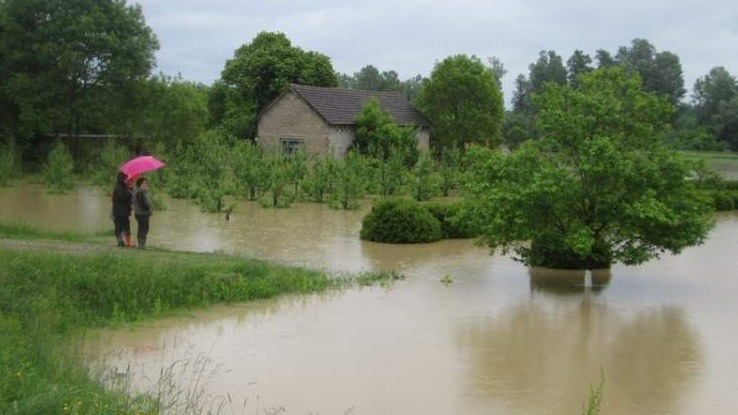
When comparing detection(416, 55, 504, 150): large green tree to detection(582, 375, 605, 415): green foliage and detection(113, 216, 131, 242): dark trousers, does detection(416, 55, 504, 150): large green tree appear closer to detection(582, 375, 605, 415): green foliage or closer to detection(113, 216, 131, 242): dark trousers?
detection(113, 216, 131, 242): dark trousers

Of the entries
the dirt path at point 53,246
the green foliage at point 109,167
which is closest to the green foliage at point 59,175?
the green foliage at point 109,167

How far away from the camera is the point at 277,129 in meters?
41.6

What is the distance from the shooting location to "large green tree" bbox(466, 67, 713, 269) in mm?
15062

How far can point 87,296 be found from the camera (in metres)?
11.6

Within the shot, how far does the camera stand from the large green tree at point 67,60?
115 ft

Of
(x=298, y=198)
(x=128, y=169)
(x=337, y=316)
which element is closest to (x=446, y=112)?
(x=298, y=198)

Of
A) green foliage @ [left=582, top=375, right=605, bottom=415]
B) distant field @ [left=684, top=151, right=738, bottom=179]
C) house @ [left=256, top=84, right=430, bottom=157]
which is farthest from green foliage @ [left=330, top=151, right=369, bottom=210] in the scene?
distant field @ [left=684, top=151, right=738, bottom=179]

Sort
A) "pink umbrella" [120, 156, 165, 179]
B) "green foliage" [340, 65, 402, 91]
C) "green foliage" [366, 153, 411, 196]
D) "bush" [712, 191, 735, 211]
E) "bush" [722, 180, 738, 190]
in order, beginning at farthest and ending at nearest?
"green foliage" [340, 65, 402, 91] → "bush" [722, 180, 738, 190] → "bush" [712, 191, 735, 211] → "green foliage" [366, 153, 411, 196] → "pink umbrella" [120, 156, 165, 179]

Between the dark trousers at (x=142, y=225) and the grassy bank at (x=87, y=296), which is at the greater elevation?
the dark trousers at (x=142, y=225)

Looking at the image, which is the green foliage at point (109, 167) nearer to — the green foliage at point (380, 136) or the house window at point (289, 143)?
the house window at point (289, 143)

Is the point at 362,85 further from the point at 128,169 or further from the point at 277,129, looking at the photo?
the point at 128,169

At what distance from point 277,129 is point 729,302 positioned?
96.3ft

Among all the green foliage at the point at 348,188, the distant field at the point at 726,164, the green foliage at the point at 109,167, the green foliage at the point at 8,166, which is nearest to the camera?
the green foliage at the point at 348,188

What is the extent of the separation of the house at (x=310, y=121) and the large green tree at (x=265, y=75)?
17.8 feet
